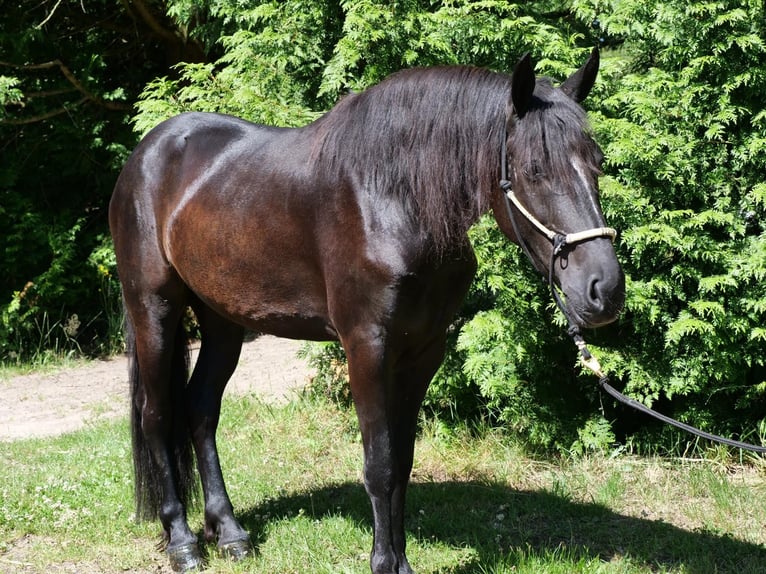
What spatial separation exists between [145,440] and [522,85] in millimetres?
2731

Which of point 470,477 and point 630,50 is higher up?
point 630,50

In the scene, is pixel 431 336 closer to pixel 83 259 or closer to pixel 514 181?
pixel 514 181

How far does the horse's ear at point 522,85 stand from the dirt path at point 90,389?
394 cm

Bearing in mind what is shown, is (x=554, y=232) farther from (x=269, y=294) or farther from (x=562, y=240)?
(x=269, y=294)

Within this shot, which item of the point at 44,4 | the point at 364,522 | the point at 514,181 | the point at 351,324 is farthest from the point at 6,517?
the point at 44,4

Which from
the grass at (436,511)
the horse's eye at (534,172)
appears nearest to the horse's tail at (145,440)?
the grass at (436,511)

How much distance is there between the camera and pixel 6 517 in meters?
4.55

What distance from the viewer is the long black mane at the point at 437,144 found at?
312 cm

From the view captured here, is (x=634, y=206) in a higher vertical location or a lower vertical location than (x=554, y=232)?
lower

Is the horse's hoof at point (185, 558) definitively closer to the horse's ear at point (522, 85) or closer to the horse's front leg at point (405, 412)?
the horse's front leg at point (405, 412)

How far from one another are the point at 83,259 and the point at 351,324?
6998 mm

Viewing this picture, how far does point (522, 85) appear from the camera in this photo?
292 centimetres

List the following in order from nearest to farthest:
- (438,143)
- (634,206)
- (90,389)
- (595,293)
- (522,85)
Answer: (595,293) < (522,85) < (438,143) < (634,206) < (90,389)

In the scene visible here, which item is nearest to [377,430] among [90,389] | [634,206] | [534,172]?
[534,172]
